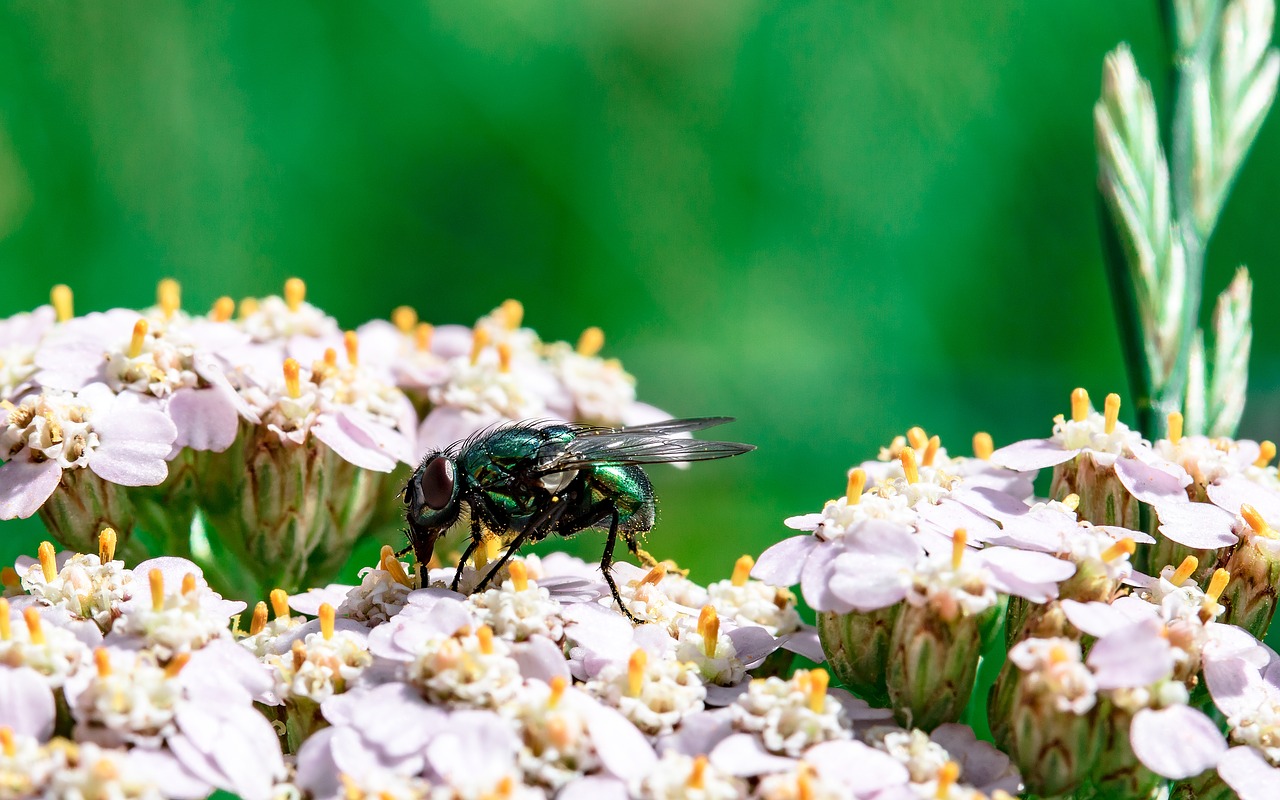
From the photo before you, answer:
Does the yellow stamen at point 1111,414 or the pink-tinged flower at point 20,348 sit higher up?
the pink-tinged flower at point 20,348

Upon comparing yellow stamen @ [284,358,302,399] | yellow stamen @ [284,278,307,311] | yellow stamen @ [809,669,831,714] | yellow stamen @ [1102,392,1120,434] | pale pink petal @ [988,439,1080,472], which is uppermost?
yellow stamen @ [284,278,307,311]

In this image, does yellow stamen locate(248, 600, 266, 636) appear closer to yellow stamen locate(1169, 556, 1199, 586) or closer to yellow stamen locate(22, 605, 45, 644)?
yellow stamen locate(22, 605, 45, 644)

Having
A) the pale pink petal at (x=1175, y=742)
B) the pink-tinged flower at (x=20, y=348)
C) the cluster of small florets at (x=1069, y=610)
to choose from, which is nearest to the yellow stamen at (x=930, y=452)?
the cluster of small florets at (x=1069, y=610)

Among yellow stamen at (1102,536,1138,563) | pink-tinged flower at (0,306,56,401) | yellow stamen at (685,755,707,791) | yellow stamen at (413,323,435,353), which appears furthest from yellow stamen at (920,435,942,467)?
pink-tinged flower at (0,306,56,401)

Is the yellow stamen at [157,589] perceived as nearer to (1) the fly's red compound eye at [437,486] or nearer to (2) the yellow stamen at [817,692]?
(1) the fly's red compound eye at [437,486]

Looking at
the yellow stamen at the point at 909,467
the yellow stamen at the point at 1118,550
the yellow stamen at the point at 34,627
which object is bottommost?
the yellow stamen at the point at 1118,550

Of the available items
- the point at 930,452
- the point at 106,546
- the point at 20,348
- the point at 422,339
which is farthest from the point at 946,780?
the point at 20,348

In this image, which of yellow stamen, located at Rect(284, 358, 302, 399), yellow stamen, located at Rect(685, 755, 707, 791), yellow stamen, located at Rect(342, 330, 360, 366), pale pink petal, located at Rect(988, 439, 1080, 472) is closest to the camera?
yellow stamen, located at Rect(685, 755, 707, 791)
